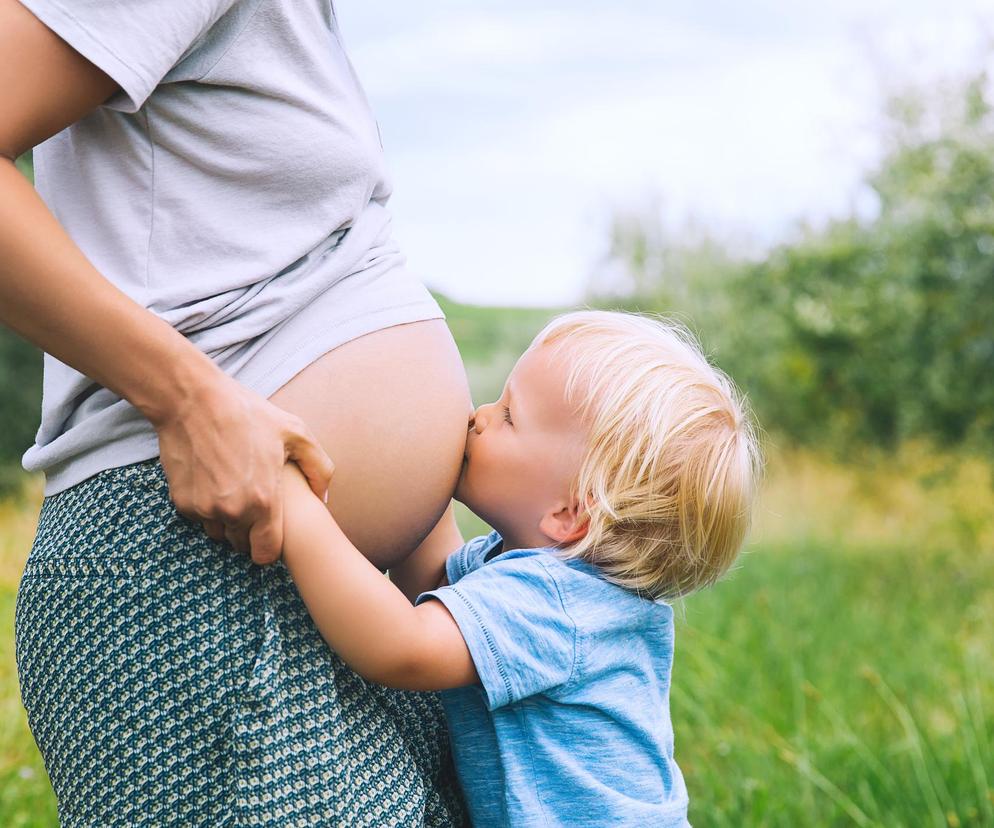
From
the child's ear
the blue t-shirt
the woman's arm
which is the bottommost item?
the blue t-shirt

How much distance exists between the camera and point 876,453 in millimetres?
8273

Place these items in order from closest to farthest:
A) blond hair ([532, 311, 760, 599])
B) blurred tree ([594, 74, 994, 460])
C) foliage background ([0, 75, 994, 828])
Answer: blond hair ([532, 311, 760, 599]), foliage background ([0, 75, 994, 828]), blurred tree ([594, 74, 994, 460])

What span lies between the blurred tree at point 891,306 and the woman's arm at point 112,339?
4353 mm

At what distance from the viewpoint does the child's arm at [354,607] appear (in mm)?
1275

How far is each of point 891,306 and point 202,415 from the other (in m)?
6.78

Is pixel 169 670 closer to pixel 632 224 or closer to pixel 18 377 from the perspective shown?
pixel 18 377

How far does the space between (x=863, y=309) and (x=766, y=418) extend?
2.00 meters

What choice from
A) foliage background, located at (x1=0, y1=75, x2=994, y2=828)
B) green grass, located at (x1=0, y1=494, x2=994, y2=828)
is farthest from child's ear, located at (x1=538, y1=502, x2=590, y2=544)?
green grass, located at (x1=0, y1=494, x2=994, y2=828)

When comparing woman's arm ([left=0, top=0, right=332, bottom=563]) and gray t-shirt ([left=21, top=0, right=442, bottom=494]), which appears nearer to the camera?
woman's arm ([left=0, top=0, right=332, bottom=563])

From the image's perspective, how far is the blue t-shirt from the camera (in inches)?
55.6

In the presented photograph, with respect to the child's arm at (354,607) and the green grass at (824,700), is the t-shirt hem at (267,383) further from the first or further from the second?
the green grass at (824,700)

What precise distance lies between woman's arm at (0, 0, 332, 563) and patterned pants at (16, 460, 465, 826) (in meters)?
0.07

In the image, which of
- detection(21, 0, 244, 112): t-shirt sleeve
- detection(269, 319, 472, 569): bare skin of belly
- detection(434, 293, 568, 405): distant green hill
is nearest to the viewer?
detection(21, 0, 244, 112): t-shirt sleeve

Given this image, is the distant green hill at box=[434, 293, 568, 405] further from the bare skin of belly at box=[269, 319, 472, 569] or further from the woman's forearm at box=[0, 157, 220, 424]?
the woman's forearm at box=[0, 157, 220, 424]
